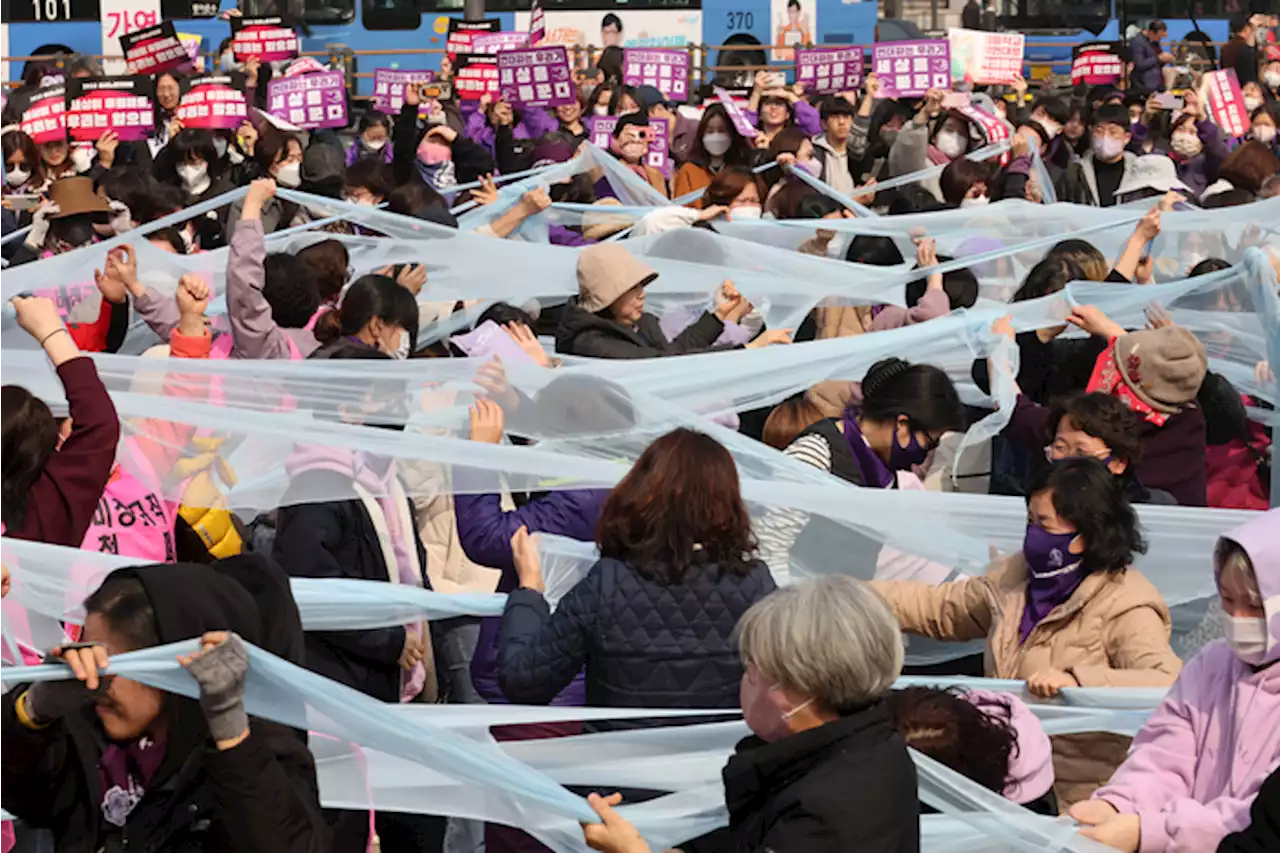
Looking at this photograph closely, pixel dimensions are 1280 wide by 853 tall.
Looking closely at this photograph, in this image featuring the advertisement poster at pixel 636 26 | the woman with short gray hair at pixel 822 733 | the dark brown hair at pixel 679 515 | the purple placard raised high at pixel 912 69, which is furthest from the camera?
the advertisement poster at pixel 636 26

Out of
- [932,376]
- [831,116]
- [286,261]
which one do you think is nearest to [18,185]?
[831,116]

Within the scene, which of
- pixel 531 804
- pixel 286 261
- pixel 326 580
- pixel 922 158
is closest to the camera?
pixel 531 804

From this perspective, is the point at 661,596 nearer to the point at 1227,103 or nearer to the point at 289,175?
the point at 289,175

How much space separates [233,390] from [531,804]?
7.15ft

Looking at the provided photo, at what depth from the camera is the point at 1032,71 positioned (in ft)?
75.7

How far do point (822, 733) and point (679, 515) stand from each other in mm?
957

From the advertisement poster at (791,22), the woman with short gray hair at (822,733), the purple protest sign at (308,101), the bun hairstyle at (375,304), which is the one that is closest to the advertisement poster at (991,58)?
the purple protest sign at (308,101)

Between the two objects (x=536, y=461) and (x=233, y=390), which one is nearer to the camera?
(x=536, y=461)

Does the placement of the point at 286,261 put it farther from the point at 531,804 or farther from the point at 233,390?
the point at 531,804

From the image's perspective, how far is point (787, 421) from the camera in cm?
564

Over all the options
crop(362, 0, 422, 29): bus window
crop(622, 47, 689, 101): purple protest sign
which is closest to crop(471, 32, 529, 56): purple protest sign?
crop(622, 47, 689, 101): purple protest sign

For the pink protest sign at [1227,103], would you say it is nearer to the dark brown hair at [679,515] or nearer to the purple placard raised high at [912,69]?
the purple placard raised high at [912,69]

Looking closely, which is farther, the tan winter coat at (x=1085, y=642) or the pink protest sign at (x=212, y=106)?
the pink protest sign at (x=212, y=106)

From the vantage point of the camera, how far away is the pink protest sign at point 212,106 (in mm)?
11859
